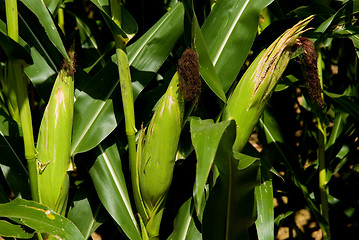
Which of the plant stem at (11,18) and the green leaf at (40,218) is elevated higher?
the plant stem at (11,18)

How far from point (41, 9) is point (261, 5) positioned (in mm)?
610

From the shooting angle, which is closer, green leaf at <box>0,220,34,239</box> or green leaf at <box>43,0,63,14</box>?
green leaf at <box>0,220,34,239</box>

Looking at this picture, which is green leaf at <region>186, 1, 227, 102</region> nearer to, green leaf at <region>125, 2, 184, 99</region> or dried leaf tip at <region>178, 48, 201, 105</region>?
dried leaf tip at <region>178, 48, 201, 105</region>

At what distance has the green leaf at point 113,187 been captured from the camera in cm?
135

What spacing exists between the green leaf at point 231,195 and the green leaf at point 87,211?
1.19ft

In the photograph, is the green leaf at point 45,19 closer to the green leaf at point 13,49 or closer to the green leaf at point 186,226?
the green leaf at point 13,49

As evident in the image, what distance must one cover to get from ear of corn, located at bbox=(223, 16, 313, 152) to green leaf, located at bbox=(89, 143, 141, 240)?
0.40 metres

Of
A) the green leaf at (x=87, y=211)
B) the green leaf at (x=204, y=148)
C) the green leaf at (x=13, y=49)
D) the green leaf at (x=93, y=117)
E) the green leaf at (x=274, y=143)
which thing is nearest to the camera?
the green leaf at (x=204, y=148)

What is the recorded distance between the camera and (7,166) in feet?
4.53

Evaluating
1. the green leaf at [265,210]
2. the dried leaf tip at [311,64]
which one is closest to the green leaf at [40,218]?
the green leaf at [265,210]

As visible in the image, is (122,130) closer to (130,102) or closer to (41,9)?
(130,102)

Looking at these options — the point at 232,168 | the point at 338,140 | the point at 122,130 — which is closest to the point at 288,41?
the point at 232,168

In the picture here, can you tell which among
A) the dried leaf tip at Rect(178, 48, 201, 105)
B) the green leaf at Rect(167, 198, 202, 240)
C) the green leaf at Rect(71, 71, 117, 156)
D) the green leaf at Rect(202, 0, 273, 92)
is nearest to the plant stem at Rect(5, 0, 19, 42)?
the green leaf at Rect(71, 71, 117, 156)

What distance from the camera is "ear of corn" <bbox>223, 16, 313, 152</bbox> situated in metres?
1.15
